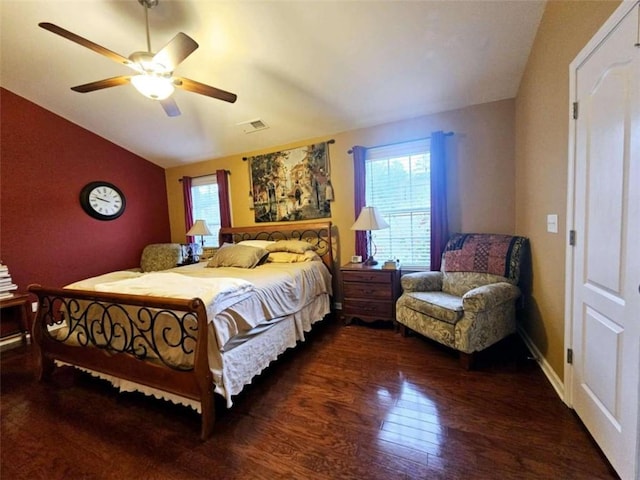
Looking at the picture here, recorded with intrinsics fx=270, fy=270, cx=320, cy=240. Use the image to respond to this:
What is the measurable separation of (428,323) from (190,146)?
406cm

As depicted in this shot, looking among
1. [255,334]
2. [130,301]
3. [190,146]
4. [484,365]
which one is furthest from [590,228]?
[190,146]

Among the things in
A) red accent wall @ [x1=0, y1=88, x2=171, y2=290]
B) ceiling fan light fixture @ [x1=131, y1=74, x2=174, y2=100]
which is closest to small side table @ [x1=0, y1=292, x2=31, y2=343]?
red accent wall @ [x1=0, y1=88, x2=171, y2=290]

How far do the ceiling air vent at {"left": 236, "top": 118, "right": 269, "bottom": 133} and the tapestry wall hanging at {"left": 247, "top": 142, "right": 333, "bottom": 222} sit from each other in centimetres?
45

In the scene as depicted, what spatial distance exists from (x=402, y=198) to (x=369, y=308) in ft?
4.58

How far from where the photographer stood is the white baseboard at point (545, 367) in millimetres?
1823

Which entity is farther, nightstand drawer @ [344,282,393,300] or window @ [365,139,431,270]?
window @ [365,139,431,270]

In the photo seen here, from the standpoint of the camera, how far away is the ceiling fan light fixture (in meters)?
1.87

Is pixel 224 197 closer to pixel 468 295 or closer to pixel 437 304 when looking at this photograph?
pixel 437 304

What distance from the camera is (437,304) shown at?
236 centimetres

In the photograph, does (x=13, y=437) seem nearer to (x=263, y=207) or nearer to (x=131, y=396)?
(x=131, y=396)

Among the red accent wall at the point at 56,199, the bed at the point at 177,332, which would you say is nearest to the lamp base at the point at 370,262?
the bed at the point at 177,332

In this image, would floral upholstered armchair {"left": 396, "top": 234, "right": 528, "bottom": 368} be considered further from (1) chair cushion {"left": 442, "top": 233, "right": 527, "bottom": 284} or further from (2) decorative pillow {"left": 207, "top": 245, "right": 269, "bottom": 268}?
(2) decorative pillow {"left": 207, "top": 245, "right": 269, "bottom": 268}

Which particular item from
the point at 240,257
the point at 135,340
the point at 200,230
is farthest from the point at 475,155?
the point at 200,230

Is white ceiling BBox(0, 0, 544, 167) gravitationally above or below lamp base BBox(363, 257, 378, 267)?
above
